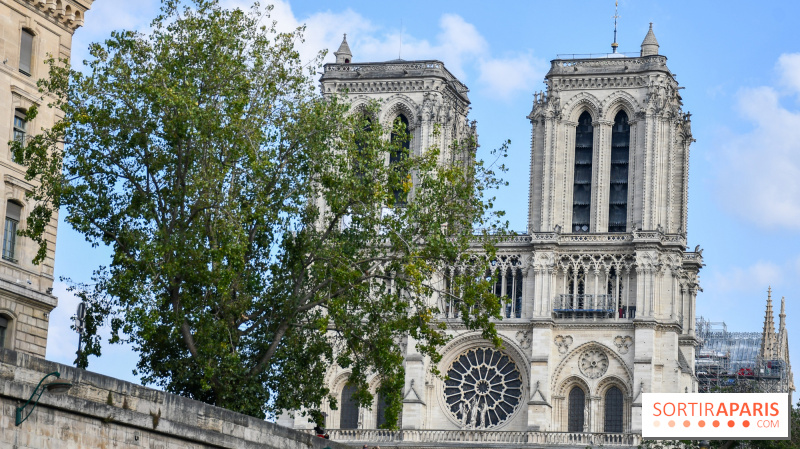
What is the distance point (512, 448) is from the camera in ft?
248

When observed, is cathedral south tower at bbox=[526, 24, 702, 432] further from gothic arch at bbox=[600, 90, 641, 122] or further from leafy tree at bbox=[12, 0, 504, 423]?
leafy tree at bbox=[12, 0, 504, 423]

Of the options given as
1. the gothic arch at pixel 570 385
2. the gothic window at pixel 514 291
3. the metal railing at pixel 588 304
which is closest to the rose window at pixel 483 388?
the gothic window at pixel 514 291

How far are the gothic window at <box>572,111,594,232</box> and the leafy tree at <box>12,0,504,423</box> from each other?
33.9m

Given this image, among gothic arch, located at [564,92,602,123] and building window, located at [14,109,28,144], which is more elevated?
gothic arch, located at [564,92,602,123]

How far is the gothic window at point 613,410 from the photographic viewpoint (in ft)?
250

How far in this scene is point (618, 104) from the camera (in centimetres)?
8025

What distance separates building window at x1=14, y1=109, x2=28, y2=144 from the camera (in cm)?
4650

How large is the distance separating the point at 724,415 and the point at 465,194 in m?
11.1

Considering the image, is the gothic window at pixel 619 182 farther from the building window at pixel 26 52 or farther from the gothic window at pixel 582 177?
the building window at pixel 26 52

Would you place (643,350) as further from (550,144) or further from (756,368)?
(756,368)

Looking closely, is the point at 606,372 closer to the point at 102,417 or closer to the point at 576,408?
the point at 576,408

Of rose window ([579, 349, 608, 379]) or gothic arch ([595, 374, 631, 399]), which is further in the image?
rose window ([579, 349, 608, 379])

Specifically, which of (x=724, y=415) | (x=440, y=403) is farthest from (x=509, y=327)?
(x=724, y=415)

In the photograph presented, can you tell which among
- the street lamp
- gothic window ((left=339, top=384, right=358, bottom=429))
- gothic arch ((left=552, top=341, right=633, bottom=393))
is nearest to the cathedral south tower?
gothic arch ((left=552, top=341, right=633, bottom=393))
